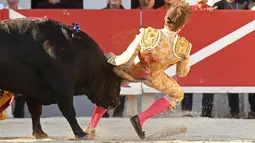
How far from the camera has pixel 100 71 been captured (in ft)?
28.2

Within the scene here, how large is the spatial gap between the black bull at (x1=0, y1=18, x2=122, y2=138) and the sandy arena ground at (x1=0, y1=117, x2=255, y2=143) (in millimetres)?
472

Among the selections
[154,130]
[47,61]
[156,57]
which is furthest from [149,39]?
[154,130]

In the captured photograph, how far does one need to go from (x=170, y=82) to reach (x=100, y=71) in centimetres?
70

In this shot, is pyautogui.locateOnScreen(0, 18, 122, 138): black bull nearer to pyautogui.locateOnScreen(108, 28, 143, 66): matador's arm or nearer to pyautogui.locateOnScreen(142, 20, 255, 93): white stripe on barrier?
pyautogui.locateOnScreen(108, 28, 143, 66): matador's arm

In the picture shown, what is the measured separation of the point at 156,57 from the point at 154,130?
1700 millimetres

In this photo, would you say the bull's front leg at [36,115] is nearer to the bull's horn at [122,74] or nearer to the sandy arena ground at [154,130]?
the sandy arena ground at [154,130]

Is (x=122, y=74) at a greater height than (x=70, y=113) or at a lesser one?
greater

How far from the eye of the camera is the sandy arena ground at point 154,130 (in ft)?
28.4

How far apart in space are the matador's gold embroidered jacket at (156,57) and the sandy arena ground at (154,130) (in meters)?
0.56

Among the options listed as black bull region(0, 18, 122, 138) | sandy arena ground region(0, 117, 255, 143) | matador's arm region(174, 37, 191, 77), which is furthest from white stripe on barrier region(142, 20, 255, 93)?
black bull region(0, 18, 122, 138)

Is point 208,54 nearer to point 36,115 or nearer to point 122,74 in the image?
point 122,74

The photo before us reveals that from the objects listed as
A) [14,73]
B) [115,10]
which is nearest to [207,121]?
[115,10]

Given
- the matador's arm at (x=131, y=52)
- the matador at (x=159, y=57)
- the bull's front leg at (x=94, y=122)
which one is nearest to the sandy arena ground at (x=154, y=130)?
the bull's front leg at (x=94, y=122)

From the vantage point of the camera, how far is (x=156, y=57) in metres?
8.33
